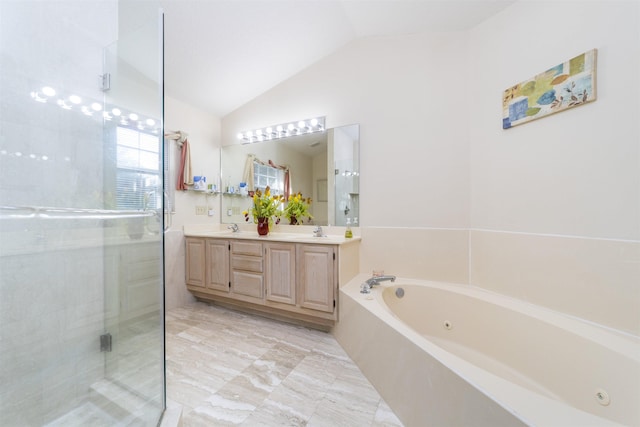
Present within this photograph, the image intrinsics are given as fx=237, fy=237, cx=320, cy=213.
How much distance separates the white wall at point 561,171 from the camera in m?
1.18

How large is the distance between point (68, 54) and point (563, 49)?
2779mm

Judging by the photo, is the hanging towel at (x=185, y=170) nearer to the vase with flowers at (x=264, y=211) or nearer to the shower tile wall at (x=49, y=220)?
the vase with flowers at (x=264, y=211)

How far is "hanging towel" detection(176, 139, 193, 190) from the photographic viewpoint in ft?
8.69

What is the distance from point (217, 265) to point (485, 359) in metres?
2.41

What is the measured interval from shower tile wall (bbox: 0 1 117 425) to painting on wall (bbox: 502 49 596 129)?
266 cm

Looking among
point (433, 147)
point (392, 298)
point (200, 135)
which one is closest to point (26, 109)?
point (200, 135)

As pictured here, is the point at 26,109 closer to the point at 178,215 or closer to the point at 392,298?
the point at 178,215

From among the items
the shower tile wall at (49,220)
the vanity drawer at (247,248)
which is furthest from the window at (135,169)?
the vanity drawer at (247,248)

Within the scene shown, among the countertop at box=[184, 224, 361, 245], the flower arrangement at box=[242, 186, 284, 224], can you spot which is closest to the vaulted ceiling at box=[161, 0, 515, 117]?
the flower arrangement at box=[242, 186, 284, 224]

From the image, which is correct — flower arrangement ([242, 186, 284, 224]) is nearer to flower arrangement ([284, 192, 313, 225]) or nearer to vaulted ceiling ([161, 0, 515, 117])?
flower arrangement ([284, 192, 313, 225])

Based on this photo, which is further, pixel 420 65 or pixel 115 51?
pixel 420 65

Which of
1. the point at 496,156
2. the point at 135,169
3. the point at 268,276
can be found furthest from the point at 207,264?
the point at 496,156

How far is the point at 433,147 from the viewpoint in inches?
82.9

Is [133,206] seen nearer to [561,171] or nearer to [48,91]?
[48,91]
